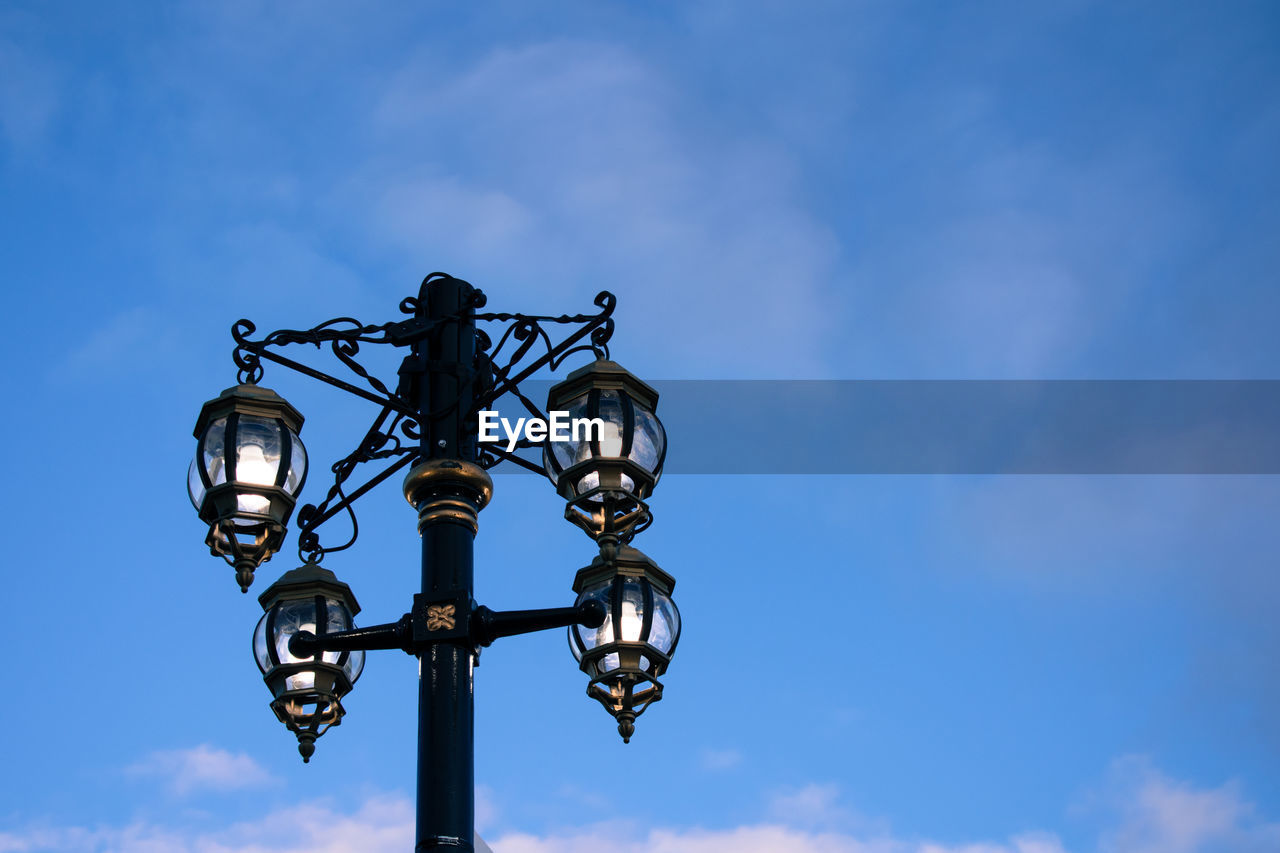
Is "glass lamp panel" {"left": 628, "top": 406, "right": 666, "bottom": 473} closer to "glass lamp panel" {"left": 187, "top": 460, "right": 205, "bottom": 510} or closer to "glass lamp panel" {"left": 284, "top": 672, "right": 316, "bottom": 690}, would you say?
"glass lamp panel" {"left": 187, "top": 460, "right": 205, "bottom": 510}

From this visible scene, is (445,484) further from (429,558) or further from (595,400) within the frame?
(595,400)

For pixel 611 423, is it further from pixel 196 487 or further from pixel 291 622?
pixel 291 622

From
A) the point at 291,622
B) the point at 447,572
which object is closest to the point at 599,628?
the point at 447,572

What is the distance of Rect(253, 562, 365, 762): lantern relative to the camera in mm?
7691

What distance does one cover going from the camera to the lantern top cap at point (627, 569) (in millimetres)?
7250

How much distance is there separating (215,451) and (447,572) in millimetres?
1302

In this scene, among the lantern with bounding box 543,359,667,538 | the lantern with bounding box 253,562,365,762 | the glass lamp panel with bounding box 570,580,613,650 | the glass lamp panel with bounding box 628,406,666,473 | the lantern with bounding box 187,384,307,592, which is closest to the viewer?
the lantern with bounding box 543,359,667,538

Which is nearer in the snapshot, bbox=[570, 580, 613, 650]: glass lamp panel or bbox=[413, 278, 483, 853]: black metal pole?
bbox=[413, 278, 483, 853]: black metal pole

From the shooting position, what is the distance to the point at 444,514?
695 centimetres

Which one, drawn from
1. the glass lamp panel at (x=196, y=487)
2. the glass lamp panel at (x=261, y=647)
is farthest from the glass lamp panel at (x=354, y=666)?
the glass lamp panel at (x=196, y=487)

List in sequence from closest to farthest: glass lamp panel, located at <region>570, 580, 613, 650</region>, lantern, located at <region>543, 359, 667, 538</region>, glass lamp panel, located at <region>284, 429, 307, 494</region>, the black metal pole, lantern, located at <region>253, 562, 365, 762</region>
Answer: the black metal pole → lantern, located at <region>543, 359, 667, 538</region> → glass lamp panel, located at <region>284, 429, 307, 494</region> → glass lamp panel, located at <region>570, 580, 613, 650</region> → lantern, located at <region>253, 562, 365, 762</region>

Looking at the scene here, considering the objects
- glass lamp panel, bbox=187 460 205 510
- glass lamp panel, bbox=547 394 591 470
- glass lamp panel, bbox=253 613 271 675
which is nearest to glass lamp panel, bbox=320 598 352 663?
glass lamp panel, bbox=253 613 271 675

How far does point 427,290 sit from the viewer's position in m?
7.79

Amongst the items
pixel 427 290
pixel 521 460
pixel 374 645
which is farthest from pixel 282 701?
pixel 427 290
